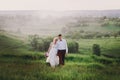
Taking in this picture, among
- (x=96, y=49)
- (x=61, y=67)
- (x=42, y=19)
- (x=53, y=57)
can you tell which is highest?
(x=42, y=19)

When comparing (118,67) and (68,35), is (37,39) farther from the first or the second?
(118,67)

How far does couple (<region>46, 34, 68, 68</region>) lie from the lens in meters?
12.5

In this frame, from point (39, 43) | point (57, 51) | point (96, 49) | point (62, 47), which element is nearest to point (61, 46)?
point (62, 47)

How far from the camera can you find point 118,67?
1296 cm

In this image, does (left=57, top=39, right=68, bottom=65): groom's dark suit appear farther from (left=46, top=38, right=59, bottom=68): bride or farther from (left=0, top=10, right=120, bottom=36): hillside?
(left=0, top=10, right=120, bottom=36): hillside

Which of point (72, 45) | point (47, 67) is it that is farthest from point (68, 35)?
point (47, 67)

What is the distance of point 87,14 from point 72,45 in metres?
1.08

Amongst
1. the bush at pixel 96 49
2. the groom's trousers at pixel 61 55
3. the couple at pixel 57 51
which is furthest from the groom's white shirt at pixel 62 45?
the bush at pixel 96 49

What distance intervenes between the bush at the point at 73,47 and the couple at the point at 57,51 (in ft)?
1.64

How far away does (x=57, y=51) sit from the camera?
12.7m

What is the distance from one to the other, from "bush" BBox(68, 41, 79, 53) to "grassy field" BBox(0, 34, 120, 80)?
9cm

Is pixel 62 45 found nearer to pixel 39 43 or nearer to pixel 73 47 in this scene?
pixel 73 47

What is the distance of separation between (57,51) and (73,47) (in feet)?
2.18

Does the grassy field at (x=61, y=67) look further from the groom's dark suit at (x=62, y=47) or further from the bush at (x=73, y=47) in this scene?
the groom's dark suit at (x=62, y=47)
